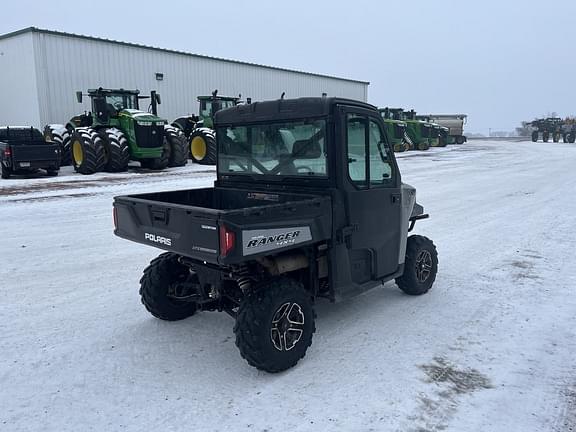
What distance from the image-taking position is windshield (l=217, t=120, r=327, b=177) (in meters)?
4.10

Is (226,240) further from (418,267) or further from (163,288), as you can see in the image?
Result: (418,267)

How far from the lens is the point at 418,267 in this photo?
5.16 m

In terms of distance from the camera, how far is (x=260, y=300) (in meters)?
3.53

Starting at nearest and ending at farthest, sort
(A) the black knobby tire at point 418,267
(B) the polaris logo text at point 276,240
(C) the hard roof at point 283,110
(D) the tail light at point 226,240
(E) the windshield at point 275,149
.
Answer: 1. (D) the tail light at point 226,240
2. (B) the polaris logo text at point 276,240
3. (C) the hard roof at point 283,110
4. (E) the windshield at point 275,149
5. (A) the black knobby tire at point 418,267

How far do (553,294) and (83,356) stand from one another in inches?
174

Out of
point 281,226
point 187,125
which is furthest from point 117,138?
point 281,226

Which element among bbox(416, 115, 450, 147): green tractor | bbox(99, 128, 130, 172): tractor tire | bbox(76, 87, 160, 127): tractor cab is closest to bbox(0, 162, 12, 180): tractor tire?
bbox(99, 128, 130, 172): tractor tire

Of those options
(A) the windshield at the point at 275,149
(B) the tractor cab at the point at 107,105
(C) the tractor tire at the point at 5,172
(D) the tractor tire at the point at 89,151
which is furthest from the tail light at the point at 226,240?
(B) the tractor cab at the point at 107,105

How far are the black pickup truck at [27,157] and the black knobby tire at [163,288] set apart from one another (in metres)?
12.6

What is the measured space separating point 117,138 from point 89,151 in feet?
3.28

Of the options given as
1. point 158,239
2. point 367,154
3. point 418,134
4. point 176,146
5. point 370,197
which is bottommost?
point 158,239

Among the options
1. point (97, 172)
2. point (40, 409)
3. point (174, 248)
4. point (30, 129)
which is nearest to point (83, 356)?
point (40, 409)

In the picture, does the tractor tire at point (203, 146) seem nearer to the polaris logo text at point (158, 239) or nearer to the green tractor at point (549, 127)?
the polaris logo text at point (158, 239)

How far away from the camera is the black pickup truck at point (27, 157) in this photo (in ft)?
49.0
